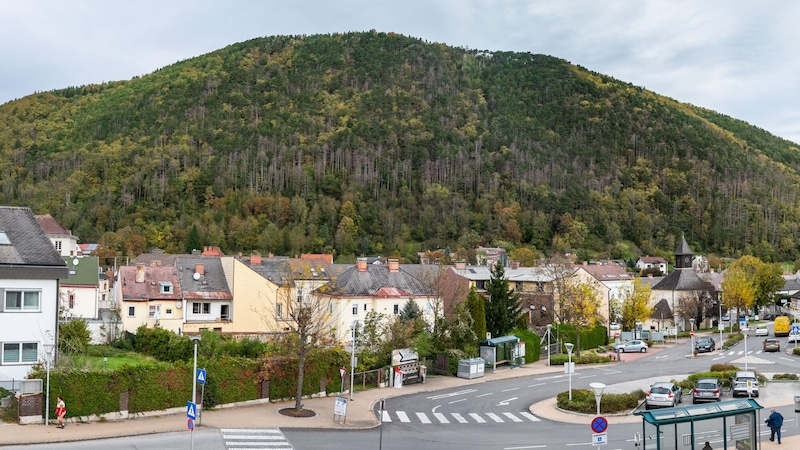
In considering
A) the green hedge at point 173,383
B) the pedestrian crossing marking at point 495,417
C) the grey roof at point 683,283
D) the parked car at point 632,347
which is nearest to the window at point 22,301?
the green hedge at point 173,383

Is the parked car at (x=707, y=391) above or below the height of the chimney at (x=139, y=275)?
below

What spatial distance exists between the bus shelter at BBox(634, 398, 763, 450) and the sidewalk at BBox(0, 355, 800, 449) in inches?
150

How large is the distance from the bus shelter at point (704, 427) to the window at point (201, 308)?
156 feet

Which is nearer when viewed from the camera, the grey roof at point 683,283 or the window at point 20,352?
the window at point 20,352

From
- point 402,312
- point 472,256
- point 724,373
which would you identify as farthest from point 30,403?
point 472,256

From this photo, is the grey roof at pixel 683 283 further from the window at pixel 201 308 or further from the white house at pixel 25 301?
the white house at pixel 25 301

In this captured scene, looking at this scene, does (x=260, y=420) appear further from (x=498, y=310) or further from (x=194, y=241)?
(x=194, y=241)

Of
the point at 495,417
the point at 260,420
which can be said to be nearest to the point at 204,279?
the point at 260,420

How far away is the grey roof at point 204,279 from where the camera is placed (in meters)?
65.6

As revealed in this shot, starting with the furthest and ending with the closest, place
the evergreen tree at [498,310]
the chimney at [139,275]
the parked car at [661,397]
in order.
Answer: the evergreen tree at [498,310] → the chimney at [139,275] → the parked car at [661,397]

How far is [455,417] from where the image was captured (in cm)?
3697

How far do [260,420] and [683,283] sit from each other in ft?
279

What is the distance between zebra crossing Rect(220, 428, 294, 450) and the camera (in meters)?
28.1

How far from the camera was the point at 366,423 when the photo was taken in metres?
34.2
